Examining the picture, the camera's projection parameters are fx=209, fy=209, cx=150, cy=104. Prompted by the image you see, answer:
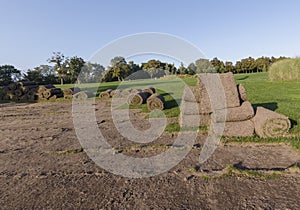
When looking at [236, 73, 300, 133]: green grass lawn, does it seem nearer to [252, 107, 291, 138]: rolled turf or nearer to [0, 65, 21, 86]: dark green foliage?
[252, 107, 291, 138]: rolled turf

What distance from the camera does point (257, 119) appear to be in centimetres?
547

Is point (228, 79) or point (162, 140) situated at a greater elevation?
point (228, 79)

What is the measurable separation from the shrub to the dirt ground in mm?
26156

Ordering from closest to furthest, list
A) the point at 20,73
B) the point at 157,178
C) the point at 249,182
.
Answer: the point at 249,182 < the point at 157,178 < the point at 20,73

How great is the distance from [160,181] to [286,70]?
29.6 meters

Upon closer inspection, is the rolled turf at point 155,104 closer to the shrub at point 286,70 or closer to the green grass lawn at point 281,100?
the green grass lawn at point 281,100

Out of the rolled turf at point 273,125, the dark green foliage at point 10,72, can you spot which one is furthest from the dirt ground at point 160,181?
the dark green foliage at point 10,72

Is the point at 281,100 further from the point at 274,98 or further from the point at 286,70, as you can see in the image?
the point at 286,70

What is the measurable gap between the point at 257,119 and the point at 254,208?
3.36 metres

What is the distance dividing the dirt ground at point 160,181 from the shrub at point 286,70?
26156mm

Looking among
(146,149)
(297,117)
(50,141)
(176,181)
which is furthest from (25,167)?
(297,117)

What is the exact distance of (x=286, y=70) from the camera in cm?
2680

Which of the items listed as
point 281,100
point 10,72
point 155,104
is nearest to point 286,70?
point 281,100

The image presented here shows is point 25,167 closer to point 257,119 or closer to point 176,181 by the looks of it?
point 176,181
